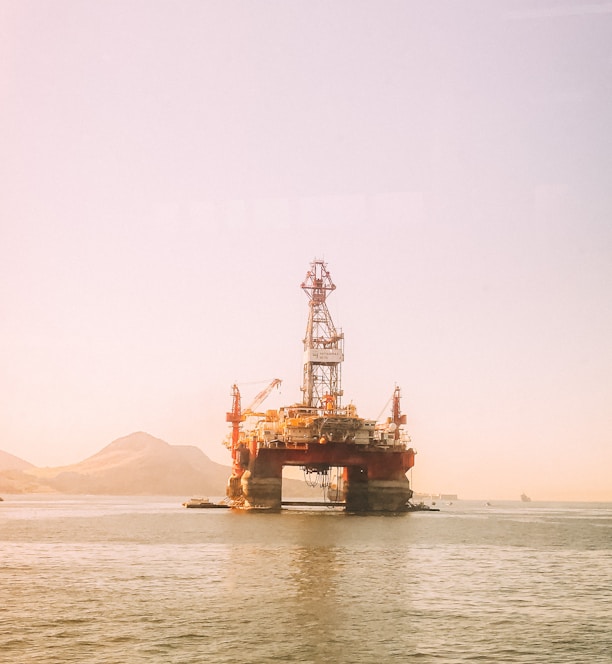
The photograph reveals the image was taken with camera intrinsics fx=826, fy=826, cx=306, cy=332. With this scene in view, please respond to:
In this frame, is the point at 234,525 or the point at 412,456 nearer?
the point at 234,525

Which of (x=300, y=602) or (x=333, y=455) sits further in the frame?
(x=333, y=455)

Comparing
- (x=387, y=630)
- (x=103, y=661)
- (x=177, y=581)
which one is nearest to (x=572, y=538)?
(x=177, y=581)

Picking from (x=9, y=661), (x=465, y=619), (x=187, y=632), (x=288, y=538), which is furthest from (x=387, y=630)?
(x=288, y=538)

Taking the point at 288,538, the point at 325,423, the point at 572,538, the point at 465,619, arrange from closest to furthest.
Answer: the point at 465,619 → the point at 288,538 → the point at 572,538 → the point at 325,423

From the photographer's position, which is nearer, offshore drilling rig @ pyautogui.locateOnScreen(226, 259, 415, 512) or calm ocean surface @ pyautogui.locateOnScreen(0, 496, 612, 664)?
calm ocean surface @ pyautogui.locateOnScreen(0, 496, 612, 664)

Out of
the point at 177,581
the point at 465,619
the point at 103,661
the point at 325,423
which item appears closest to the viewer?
the point at 103,661

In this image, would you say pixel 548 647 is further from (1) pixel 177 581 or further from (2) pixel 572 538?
(2) pixel 572 538

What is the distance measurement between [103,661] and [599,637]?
17.2 meters

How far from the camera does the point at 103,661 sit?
24.9 m

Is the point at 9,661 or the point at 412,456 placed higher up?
the point at 412,456

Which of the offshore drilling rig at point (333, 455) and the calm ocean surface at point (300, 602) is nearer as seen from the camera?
the calm ocean surface at point (300, 602)

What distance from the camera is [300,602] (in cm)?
3512

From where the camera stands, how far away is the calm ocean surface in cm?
2677

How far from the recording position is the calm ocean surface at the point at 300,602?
26.8 metres
